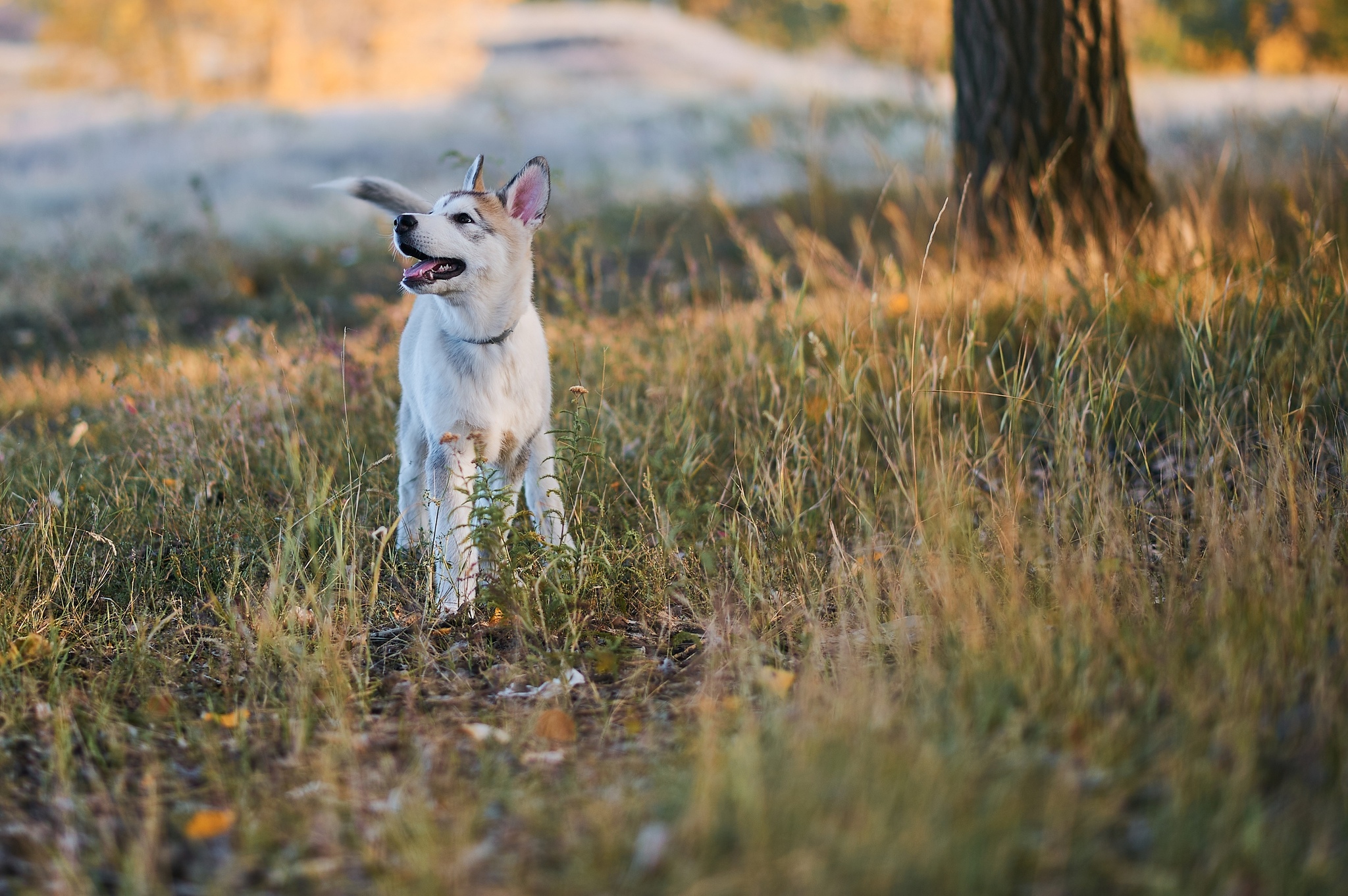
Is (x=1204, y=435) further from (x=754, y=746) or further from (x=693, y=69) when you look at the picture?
(x=693, y=69)

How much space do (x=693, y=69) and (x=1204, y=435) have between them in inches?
824

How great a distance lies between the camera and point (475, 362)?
3.43 m

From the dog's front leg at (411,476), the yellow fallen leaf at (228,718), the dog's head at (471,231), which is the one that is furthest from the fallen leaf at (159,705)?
the dog's head at (471,231)

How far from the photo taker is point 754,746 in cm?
208

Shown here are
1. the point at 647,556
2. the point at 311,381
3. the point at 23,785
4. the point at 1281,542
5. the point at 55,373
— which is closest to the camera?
the point at 23,785

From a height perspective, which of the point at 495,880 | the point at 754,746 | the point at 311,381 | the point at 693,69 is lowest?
the point at 495,880

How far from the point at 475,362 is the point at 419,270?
337 millimetres

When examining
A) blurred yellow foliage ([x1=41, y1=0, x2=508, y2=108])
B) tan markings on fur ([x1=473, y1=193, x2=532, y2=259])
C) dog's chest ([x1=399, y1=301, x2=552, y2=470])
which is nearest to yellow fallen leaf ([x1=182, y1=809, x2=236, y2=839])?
dog's chest ([x1=399, y1=301, x2=552, y2=470])

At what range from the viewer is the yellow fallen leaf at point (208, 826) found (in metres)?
2.22

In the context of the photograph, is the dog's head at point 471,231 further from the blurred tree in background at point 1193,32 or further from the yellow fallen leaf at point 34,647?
the blurred tree in background at point 1193,32

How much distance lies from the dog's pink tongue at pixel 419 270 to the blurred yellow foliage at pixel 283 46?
2115 centimetres

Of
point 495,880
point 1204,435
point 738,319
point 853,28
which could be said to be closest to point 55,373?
point 738,319

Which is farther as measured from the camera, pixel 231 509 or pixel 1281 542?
pixel 231 509

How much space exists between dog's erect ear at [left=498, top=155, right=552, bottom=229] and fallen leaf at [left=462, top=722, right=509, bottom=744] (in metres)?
1.75
